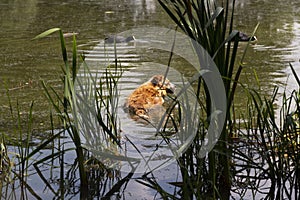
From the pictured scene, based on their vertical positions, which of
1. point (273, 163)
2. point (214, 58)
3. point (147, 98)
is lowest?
point (147, 98)

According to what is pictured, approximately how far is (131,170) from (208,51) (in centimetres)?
70

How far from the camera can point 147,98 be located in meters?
3.98

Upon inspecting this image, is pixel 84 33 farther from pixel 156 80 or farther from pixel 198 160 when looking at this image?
pixel 198 160

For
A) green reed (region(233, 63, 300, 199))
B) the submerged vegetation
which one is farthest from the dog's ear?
green reed (region(233, 63, 300, 199))

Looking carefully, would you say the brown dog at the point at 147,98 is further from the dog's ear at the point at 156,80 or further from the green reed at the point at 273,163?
the green reed at the point at 273,163

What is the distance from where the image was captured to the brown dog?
388cm

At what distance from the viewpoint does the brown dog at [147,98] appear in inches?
153

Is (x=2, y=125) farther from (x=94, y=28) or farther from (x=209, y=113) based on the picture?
(x=94, y=28)

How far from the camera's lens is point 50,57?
18.4 ft

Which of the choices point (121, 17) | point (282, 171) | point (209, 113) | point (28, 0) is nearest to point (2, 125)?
point (209, 113)

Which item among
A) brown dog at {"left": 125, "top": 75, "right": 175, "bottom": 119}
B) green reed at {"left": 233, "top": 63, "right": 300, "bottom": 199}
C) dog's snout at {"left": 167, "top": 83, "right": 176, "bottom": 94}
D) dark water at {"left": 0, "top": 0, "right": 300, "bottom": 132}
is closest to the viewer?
green reed at {"left": 233, "top": 63, "right": 300, "bottom": 199}

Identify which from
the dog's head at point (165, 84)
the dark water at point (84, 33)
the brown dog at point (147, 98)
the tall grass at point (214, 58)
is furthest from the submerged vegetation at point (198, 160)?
the dog's head at point (165, 84)

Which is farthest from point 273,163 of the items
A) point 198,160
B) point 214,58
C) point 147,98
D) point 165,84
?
point 165,84

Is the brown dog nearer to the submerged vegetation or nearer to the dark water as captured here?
the dark water
